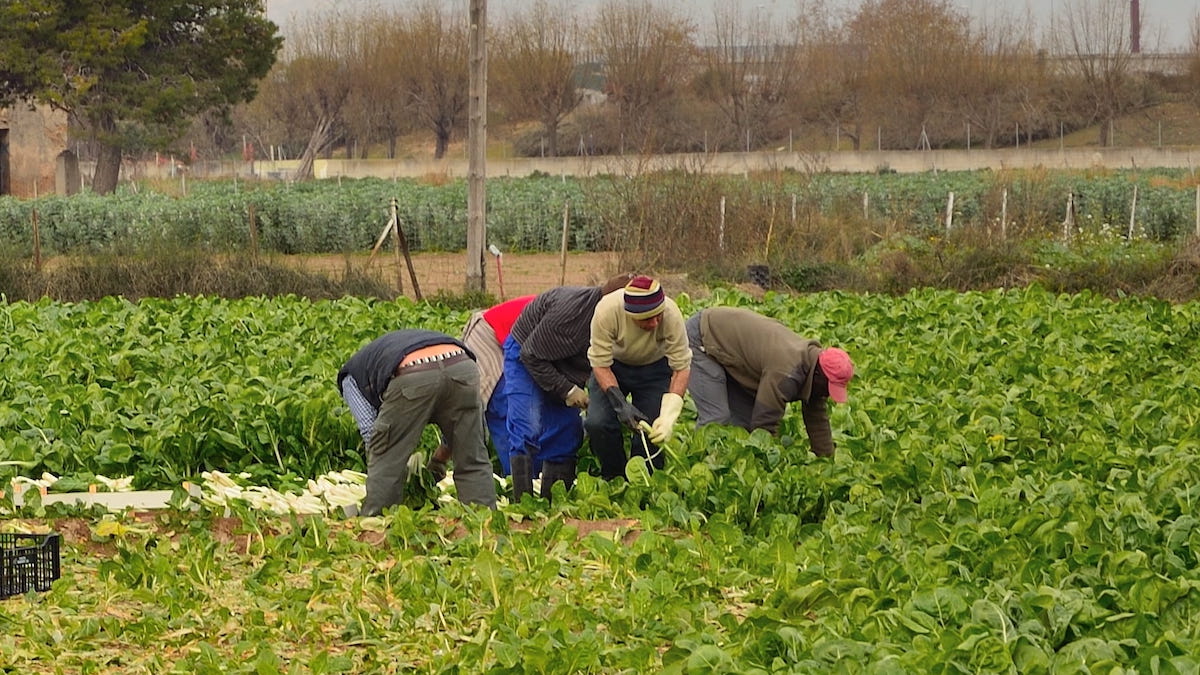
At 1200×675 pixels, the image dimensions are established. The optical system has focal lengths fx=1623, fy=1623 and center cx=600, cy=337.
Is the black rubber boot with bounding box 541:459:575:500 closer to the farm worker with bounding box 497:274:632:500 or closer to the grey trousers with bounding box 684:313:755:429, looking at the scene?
the farm worker with bounding box 497:274:632:500

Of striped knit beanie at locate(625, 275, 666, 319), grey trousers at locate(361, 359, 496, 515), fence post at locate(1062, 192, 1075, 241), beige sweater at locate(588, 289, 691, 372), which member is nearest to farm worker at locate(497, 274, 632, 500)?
beige sweater at locate(588, 289, 691, 372)

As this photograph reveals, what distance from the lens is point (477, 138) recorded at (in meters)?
20.0

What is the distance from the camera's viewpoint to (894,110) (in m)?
67.6

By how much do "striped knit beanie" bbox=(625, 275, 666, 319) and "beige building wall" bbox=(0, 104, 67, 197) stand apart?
1508 inches

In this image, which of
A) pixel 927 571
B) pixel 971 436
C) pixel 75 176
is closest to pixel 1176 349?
pixel 971 436

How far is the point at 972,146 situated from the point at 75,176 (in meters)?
37.5

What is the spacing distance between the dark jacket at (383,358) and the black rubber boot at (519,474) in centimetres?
68

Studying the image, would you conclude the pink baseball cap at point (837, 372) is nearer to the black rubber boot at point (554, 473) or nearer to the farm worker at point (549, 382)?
the farm worker at point (549, 382)

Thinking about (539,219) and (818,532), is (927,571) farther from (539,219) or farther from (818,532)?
(539,219)

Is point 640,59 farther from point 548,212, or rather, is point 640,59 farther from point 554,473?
point 554,473

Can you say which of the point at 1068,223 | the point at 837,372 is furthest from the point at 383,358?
the point at 1068,223

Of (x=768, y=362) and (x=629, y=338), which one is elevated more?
(x=629, y=338)

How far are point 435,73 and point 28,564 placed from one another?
65.2 metres

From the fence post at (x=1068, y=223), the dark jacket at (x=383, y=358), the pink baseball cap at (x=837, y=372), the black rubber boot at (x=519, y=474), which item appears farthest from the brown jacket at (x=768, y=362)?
the fence post at (x=1068, y=223)
